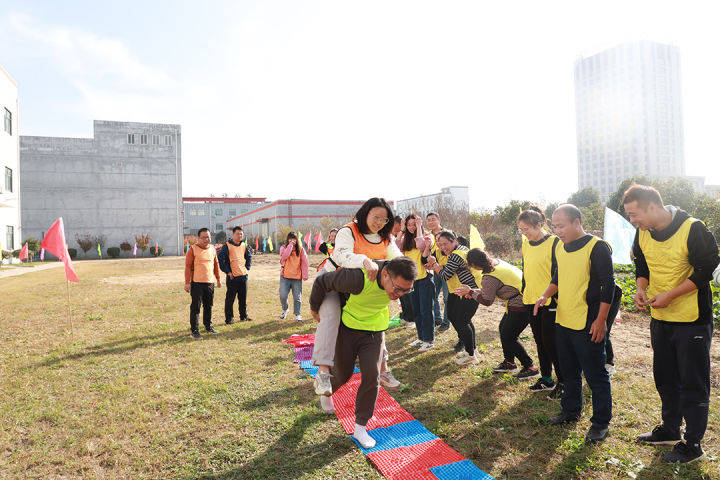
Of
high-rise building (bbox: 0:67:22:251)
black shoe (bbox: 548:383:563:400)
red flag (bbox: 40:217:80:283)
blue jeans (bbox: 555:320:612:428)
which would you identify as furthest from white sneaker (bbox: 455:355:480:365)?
high-rise building (bbox: 0:67:22:251)

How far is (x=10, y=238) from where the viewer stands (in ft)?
107

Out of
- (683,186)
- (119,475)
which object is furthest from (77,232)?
(683,186)

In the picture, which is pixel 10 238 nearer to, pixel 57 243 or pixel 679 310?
pixel 57 243

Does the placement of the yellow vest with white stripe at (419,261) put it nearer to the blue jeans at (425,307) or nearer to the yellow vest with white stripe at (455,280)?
the blue jeans at (425,307)

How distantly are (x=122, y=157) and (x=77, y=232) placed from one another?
11287 millimetres

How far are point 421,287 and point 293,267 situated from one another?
3717mm

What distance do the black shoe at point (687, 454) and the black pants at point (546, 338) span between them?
44.0 inches

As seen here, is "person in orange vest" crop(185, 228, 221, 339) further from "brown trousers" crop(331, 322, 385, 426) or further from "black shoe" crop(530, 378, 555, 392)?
"black shoe" crop(530, 378, 555, 392)

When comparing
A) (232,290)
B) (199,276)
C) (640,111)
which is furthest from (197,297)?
(640,111)

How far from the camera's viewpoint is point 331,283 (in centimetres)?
364

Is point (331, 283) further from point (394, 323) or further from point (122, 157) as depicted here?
point (122, 157)

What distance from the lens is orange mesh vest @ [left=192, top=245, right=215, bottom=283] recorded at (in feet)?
26.1

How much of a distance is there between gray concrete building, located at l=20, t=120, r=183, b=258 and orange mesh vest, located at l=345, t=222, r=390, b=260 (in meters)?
59.0

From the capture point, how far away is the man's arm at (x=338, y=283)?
3.51m
